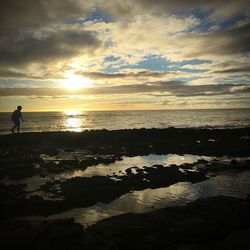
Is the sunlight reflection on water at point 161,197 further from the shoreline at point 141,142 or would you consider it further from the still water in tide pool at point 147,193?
the shoreline at point 141,142

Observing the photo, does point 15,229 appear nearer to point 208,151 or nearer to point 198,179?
point 198,179

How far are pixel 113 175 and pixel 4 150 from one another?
13011 millimetres

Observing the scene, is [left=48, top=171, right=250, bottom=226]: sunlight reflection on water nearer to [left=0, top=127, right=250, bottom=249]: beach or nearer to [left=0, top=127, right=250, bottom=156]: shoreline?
[left=0, top=127, right=250, bottom=249]: beach

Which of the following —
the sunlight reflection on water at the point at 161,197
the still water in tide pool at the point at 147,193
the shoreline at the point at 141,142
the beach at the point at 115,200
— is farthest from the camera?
the shoreline at the point at 141,142

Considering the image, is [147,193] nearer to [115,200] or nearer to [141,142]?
[115,200]

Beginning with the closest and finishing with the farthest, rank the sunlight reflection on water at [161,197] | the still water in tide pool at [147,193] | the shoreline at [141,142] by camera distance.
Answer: the sunlight reflection on water at [161,197]
the still water in tide pool at [147,193]
the shoreline at [141,142]

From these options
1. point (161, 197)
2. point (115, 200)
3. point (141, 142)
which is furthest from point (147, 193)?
point (141, 142)

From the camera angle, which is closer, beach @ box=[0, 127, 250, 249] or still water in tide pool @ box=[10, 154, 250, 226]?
beach @ box=[0, 127, 250, 249]

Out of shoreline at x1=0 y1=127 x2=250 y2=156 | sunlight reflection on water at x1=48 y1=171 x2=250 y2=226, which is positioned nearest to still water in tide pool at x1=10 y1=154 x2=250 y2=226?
sunlight reflection on water at x1=48 y1=171 x2=250 y2=226

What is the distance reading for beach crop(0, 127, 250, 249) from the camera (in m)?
7.41

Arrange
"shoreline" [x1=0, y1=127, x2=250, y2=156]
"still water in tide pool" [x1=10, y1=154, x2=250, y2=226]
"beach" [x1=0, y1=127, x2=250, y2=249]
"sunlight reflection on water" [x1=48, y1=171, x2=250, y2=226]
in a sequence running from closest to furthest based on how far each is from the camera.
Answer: "beach" [x1=0, y1=127, x2=250, y2=249] → "sunlight reflection on water" [x1=48, y1=171, x2=250, y2=226] → "still water in tide pool" [x1=10, y1=154, x2=250, y2=226] → "shoreline" [x1=0, y1=127, x2=250, y2=156]

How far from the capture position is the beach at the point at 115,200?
7410mm

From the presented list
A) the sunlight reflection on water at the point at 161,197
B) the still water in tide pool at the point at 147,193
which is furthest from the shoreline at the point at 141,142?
the sunlight reflection on water at the point at 161,197

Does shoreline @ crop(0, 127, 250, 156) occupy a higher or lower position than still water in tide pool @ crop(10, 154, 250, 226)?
higher
